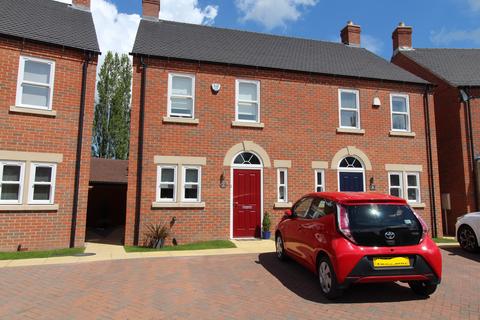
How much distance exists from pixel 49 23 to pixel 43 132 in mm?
4058

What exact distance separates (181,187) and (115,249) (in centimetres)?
263

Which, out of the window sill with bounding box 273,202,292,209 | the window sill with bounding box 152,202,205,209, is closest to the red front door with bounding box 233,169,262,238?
the window sill with bounding box 273,202,292,209

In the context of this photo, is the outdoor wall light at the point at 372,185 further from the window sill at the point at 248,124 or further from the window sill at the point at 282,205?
the window sill at the point at 248,124

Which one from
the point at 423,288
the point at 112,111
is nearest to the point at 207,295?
the point at 423,288

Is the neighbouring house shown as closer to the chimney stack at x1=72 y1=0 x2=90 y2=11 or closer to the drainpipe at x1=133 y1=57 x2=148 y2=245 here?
the drainpipe at x1=133 y1=57 x2=148 y2=245

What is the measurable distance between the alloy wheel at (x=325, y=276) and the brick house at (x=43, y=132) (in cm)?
742

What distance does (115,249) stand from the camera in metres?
9.77

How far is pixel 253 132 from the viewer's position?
471 inches

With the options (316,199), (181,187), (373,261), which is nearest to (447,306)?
(373,261)

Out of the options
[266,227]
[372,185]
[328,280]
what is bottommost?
[328,280]

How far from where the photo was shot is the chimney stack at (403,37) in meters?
Answer: 17.7

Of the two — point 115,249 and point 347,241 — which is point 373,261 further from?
point 115,249

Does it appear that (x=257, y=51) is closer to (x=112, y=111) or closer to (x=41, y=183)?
(x=41, y=183)

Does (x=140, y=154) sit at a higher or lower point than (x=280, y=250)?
higher
